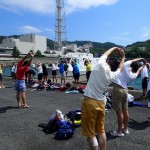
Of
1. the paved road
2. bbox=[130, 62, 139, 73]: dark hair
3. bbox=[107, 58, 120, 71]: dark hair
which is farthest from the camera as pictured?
bbox=[130, 62, 139, 73]: dark hair

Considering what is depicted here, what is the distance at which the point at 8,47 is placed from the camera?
→ 146375mm

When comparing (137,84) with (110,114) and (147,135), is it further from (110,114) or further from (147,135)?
(147,135)

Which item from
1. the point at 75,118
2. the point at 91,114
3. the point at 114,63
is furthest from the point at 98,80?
the point at 75,118

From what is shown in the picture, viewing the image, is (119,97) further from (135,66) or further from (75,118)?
(75,118)

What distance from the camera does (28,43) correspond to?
146625 millimetres

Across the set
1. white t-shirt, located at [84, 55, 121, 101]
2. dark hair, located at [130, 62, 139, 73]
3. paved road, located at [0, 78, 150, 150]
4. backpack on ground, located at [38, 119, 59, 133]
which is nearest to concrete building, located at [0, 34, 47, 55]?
paved road, located at [0, 78, 150, 150]

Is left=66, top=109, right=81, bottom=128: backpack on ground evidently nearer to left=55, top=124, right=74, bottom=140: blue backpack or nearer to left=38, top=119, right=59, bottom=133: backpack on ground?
left=38, top=119, right=59, bottom=133: backpack on ground

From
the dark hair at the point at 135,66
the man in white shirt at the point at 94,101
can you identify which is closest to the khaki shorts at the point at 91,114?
the man in white shirt at the point at 94,101

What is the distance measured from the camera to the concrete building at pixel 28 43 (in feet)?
472

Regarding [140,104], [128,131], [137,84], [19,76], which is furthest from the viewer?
[137,84]

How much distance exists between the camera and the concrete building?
143750 mm

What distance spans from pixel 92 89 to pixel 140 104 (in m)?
6.93

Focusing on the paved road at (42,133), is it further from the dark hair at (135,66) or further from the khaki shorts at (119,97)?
the dark hair at (135,66)

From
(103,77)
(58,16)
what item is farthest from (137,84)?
(58,16)
